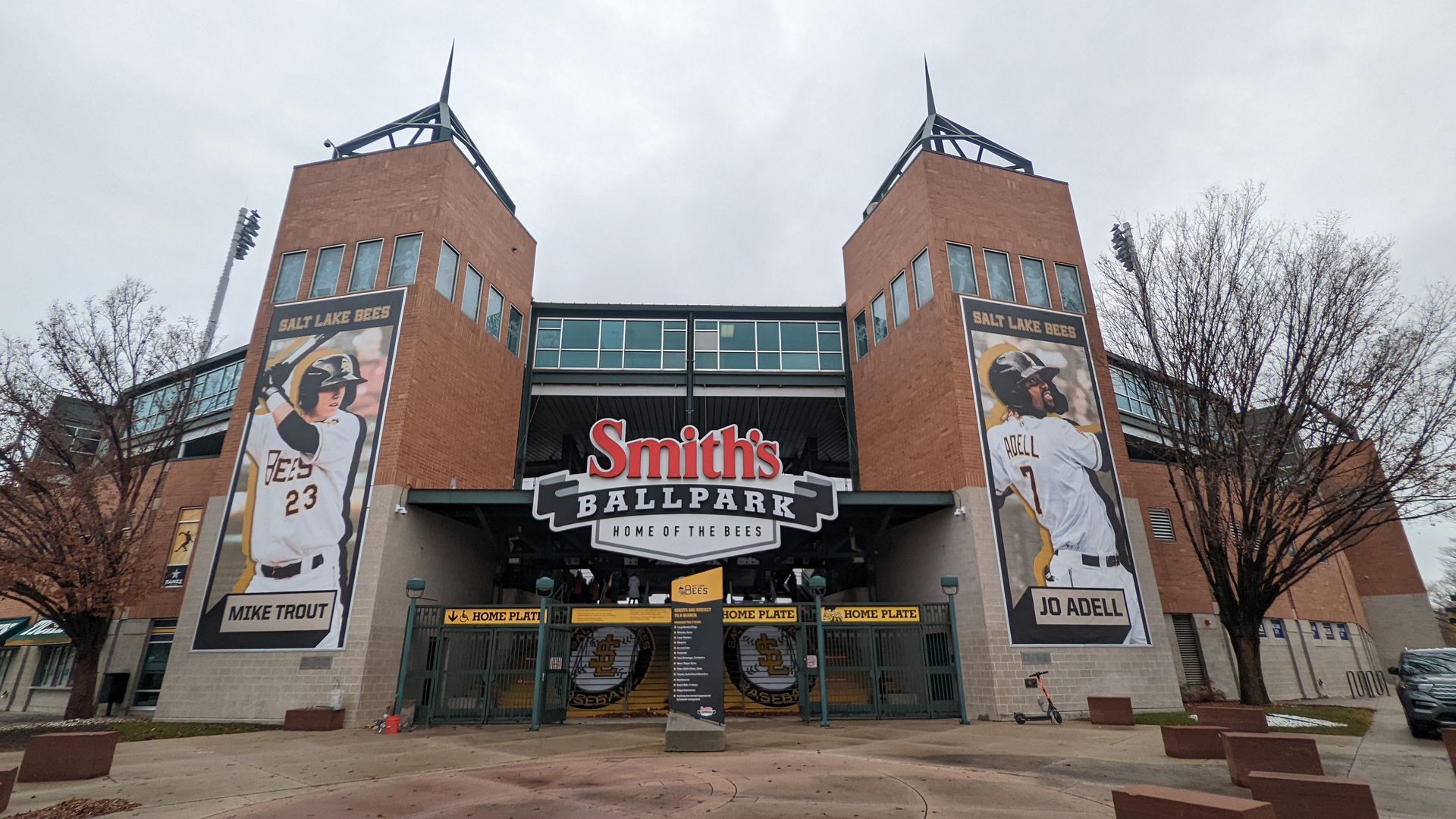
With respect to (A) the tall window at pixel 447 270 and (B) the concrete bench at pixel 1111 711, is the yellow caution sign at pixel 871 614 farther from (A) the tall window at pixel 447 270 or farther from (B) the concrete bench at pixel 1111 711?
(A) the tall window at pixel 447 270

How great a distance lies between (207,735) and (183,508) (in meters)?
14.5

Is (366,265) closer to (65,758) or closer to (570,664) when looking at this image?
(570,664)

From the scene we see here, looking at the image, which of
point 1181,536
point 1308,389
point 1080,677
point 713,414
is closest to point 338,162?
point 713,414

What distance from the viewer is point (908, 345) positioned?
24.3 metres

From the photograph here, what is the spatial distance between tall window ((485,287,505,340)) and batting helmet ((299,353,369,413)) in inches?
210

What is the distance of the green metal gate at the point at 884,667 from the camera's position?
1830 centimetres

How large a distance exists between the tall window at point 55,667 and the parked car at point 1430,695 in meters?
43.0

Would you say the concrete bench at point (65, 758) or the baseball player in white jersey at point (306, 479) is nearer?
the concrete bench at point (65, 758)

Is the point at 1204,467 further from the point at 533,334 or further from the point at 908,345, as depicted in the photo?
the point at 533,334

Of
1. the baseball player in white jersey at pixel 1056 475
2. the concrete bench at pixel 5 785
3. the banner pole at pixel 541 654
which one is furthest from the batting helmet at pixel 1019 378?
the concrete bench at pixel 5 785

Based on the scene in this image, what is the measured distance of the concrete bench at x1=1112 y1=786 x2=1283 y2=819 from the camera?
5.14 m

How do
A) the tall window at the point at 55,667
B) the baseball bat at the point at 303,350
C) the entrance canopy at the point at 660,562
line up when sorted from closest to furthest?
the entrance canopy at the point at 660,562
the baseball bat at the point at 303,350
the tall window at the point at 55,667

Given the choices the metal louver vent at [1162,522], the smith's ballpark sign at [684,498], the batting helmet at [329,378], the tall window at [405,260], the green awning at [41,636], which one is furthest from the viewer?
the green awning at [41,636]

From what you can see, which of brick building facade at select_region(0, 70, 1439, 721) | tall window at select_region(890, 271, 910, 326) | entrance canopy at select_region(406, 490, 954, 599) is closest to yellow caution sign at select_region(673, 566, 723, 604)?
entrance canopy at select_region(406, 490, 954, 599)
